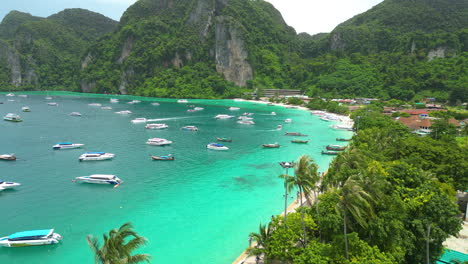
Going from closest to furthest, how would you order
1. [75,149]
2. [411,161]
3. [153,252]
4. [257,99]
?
[153,252]
[411,161]
[75,149]
[257,99]

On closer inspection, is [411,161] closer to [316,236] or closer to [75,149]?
[316,236]

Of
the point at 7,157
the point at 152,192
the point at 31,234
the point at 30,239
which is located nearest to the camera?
the point at 30,239

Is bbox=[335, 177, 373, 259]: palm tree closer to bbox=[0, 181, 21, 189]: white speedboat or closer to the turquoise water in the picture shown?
the turquoise water

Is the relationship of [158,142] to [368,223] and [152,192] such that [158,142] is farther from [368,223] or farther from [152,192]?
[368,223]

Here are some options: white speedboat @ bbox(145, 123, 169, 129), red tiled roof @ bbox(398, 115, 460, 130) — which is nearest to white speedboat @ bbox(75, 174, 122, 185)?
white speedboat @ bbox(145, 123, 169, 129)

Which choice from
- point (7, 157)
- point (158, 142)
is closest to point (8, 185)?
point (7, 157)

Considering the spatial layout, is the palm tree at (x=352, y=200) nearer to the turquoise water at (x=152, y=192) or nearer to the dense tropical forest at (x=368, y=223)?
the dense tropical forest at (x=368, y=223)

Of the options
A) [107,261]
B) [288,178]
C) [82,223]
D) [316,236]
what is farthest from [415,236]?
[82,223]
